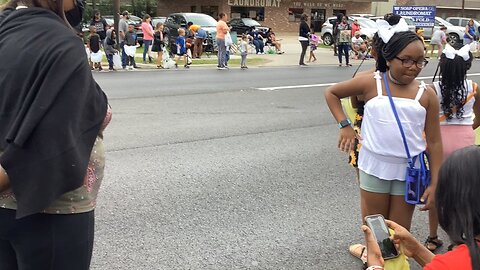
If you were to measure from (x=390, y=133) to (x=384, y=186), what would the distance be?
0.35 metres

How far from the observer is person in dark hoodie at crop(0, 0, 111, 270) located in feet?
4.66

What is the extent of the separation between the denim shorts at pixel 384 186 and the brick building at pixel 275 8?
38.6 meters

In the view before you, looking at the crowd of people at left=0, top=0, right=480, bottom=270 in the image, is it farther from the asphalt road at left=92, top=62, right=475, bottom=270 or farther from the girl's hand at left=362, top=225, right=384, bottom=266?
the asphalt road at left=92, top=62, right=475, bottom=270

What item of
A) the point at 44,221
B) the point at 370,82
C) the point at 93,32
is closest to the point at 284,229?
the point at 370,82

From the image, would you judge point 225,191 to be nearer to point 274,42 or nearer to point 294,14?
point 274,42

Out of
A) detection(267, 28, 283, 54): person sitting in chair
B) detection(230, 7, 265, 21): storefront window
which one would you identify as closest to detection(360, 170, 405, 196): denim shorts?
detection(267, 28, 283, 54): person sitting in chair

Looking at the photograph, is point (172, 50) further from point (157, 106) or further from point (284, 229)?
point (284, 229)

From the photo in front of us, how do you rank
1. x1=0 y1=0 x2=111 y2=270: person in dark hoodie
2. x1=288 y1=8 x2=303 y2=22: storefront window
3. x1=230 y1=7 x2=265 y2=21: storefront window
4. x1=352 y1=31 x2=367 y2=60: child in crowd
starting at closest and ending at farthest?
x1=0 y1=0 x2=111 y2=270: person in dark hoodie
x1=352 y1=31 x2=367 y2=60: child in crowd
x1=230 y1=7 x2=265 y2=21: storefront window
x1=288 y1=8 x2=303 y2=22: storefront window

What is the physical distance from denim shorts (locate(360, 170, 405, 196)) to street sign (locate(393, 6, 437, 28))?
25.1 metres

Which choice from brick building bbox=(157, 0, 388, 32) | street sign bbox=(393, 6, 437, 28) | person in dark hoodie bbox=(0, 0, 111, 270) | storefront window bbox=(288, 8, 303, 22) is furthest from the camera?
storefront window bbox=(288, 8, 303, 22)

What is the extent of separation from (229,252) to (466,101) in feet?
7.05

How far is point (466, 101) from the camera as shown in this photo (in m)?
3.62

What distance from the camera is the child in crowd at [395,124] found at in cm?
286

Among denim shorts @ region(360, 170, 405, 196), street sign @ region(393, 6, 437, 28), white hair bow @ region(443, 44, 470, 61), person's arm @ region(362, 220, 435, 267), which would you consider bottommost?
denim shorts @ region(360, 170, 405, 196)
